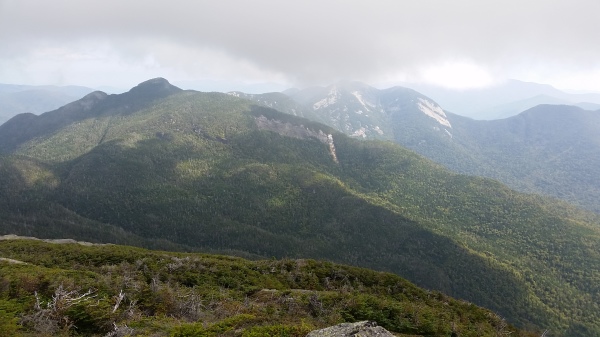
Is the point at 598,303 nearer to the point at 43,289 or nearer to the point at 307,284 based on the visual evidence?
the point at 307,284

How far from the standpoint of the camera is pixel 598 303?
595 ft

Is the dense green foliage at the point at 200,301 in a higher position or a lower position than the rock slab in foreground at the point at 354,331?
lower

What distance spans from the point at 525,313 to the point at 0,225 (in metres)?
290


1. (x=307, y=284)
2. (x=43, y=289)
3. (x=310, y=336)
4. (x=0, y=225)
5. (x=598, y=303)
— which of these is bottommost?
(x=598, y=303)

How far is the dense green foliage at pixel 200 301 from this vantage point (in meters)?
→ 26.2

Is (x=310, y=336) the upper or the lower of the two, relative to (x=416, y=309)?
upper

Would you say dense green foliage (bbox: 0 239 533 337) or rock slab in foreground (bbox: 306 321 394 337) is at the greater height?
rock slab in foreground (bbox: 306 321 394 337)

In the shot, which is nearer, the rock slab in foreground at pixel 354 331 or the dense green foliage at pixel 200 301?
the rock slab in foreground at pixel 354 331

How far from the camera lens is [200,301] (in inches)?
1572

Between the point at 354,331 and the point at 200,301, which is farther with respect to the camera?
the point at 200,301

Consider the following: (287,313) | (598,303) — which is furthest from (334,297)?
(598,303)

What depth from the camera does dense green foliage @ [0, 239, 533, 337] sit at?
26203 millimetres

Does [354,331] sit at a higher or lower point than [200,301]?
higher

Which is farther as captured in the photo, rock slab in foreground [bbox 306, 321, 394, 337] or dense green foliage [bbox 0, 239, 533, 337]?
dense green foliage [bbox 0, 239, 533, 337]
